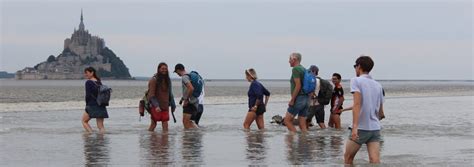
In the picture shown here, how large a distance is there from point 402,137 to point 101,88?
603 cm

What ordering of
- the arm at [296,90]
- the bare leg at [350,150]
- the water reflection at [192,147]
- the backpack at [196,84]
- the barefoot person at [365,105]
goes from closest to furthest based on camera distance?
the barefoot person at [365,105] < the bare leg at [350,150] < the water reflection at [192,147] < the arm at [296,90] < the backpack at [196,84]

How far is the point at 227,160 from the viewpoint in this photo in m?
10.8

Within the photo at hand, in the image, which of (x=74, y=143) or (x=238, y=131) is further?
(x=238, y=131)

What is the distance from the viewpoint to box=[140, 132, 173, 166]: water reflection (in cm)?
1052

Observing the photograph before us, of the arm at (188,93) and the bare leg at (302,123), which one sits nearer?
the bare leg at (302,123)

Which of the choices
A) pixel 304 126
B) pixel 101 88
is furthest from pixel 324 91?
pixel 101 88

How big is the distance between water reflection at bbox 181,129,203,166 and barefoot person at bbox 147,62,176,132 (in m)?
0.65

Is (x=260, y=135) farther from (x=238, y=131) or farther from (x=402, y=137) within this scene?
(x=402, y=137)

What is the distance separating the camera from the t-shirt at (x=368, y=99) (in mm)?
8797

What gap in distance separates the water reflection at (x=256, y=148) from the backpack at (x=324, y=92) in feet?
5.49

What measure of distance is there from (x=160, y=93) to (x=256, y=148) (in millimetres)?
3827

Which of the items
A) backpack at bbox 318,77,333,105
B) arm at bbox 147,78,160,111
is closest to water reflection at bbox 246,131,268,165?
backpack at bbox 318,77,333,105

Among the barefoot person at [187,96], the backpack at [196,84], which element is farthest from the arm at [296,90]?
the backpack at [196,84]

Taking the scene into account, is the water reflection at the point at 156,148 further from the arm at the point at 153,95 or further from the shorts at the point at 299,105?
the shorts at the point at 299,105
